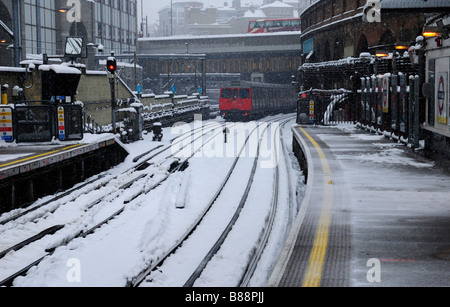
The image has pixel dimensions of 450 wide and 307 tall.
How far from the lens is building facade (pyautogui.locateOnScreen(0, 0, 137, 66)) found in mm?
45844

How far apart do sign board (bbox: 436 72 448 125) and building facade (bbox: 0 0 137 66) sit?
27.5 m

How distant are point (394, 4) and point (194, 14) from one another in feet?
464

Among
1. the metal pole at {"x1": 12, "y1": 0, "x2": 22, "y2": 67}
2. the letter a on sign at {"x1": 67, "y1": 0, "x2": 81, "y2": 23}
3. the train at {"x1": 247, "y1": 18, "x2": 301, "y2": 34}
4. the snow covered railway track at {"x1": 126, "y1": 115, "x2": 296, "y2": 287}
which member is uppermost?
the train at {"x1": 247, "y1": 18, "x2": 301, "y2": 34}

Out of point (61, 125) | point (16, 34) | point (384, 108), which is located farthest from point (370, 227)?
point (16, 34)

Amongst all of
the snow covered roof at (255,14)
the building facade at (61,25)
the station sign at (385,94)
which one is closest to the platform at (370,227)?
the station sign at (385,94)

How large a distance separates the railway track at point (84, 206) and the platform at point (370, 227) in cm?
453

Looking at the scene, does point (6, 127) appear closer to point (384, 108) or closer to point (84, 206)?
point (84, 206)

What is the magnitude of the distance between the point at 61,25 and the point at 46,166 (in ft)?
136

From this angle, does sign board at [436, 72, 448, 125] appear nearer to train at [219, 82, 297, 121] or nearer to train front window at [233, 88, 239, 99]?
train at [219, 82, 297, 121]

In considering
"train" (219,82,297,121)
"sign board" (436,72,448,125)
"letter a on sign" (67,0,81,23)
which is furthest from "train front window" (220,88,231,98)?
"sign board" (436,72,448,125)

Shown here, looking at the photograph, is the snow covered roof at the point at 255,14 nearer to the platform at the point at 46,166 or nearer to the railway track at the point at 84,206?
the railway track at the point at 84,206

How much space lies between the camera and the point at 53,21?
53969 mm

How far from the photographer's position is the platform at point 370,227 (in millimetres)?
6988

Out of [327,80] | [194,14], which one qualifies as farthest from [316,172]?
[194,14]
